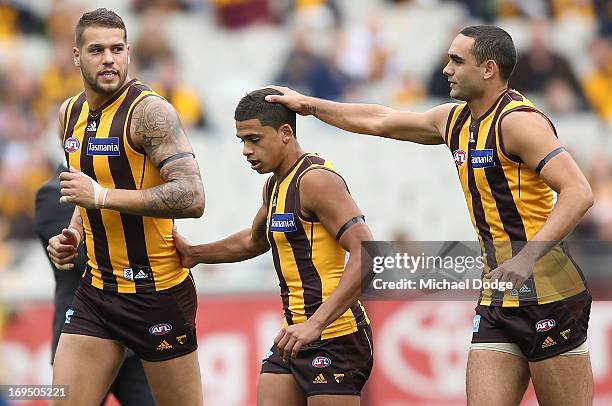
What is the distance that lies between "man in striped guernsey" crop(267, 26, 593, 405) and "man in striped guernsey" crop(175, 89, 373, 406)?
0.66 meters

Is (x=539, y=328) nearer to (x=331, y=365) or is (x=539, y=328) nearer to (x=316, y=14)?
(x=331, y=365)

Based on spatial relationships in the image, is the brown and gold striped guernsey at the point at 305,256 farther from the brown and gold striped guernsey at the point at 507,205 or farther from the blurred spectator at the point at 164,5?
the blurred spectator at the point at 164,5

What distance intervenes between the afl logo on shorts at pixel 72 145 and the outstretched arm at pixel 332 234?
4.48 ft

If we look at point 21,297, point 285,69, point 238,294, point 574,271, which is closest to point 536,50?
point 285,69

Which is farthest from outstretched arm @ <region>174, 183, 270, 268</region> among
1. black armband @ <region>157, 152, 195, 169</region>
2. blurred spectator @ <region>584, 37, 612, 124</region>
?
blurred spectator @ <region>584, 37, 612, 124</region>

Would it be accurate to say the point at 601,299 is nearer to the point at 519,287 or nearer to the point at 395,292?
the point at 395,292

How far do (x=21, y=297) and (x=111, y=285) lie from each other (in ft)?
11.7

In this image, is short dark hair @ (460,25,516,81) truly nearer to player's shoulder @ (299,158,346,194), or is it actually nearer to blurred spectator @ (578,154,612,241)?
player's shoulder @ (299,158,346,194)

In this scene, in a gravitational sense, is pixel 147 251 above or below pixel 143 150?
below

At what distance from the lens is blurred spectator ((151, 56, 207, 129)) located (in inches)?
527

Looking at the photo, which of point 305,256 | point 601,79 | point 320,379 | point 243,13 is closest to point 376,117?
point 305,256

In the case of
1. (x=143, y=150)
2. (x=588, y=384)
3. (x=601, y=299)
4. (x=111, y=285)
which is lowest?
(x=601, y=299)

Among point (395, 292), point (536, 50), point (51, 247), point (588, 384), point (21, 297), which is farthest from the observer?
point (536, 50)

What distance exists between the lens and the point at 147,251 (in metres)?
6.72
